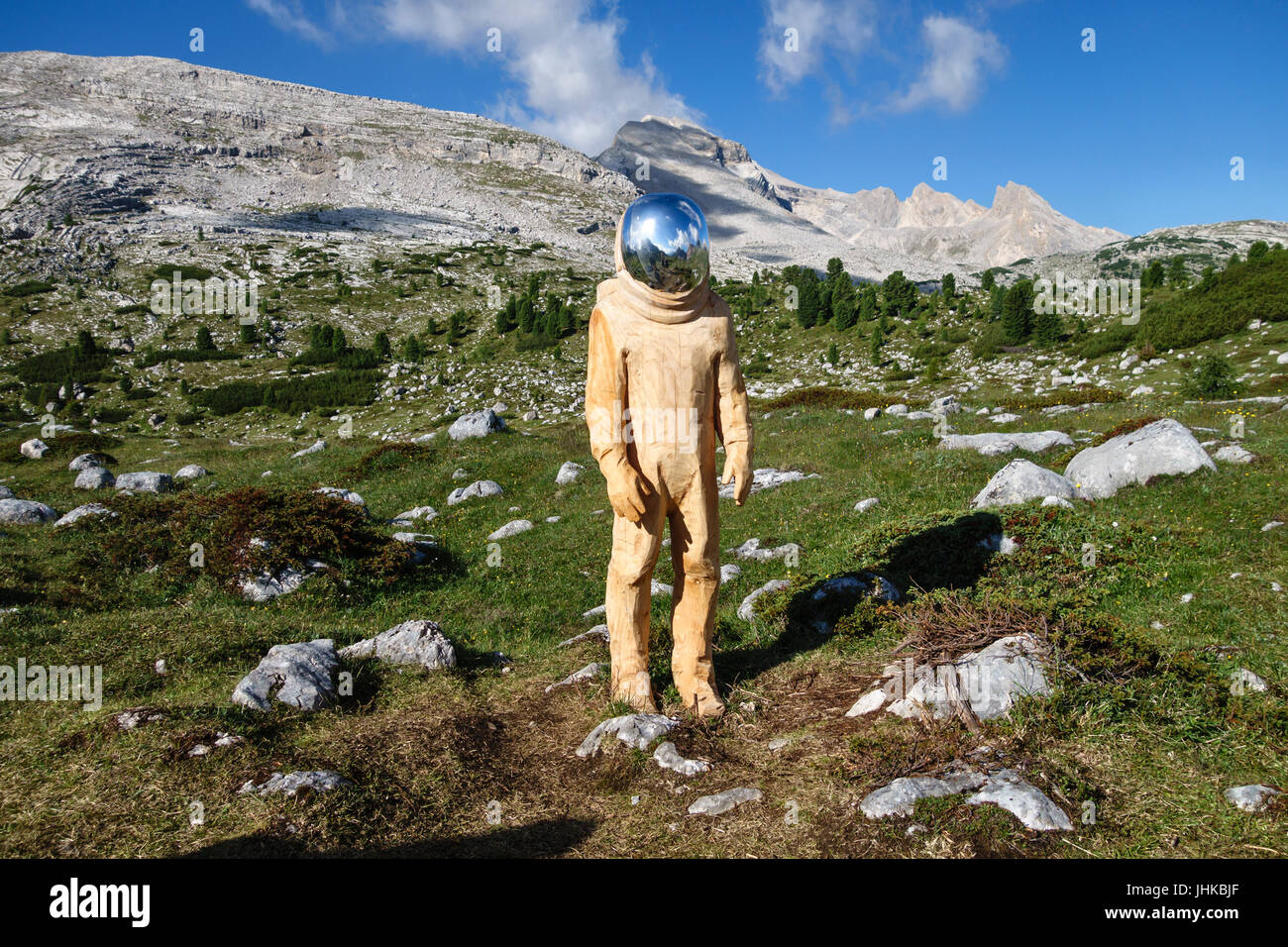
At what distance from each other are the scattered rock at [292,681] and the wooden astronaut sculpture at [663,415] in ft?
9.13

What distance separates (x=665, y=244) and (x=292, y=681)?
5.05 m

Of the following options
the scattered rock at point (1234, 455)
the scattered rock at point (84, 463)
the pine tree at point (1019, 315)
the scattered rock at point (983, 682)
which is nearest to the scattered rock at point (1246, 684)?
the scattered rock at point (983, 682)

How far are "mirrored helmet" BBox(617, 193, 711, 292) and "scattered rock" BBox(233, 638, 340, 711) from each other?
184 inches

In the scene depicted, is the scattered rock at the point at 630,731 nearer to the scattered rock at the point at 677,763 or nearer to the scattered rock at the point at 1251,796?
the scattered rock at the point at 677,763

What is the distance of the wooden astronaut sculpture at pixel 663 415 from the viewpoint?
554 centimetres

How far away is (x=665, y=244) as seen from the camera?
17.7 feet

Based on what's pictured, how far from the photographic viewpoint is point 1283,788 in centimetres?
427

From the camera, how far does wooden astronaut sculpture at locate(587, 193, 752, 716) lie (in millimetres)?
5543

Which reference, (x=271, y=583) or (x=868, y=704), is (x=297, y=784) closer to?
(x=868, y=704)

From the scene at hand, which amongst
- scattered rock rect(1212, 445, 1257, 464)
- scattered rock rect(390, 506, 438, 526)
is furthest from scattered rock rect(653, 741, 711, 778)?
scattered rock rect(1212, 445, 1257, 464)

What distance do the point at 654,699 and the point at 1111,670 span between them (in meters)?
3.65

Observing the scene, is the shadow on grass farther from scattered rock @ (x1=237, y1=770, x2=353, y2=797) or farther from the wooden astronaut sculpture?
the wooden astronaut sculpture
